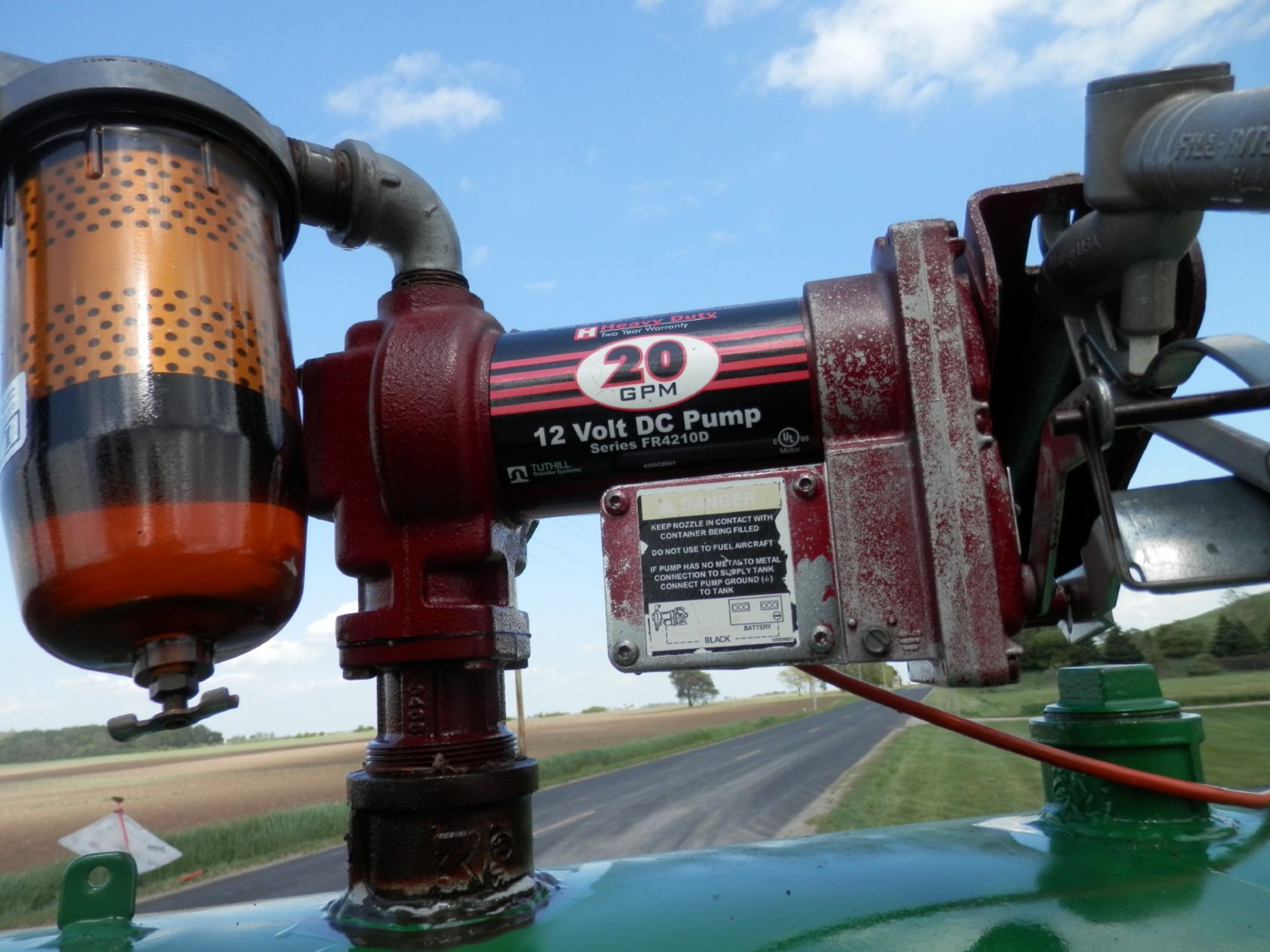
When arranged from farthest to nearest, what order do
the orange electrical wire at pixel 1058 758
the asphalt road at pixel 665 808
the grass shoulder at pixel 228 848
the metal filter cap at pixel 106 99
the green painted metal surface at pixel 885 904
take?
the asphalt road at pixel 665 808 → the grass shoulder at pixel 228 848 → the orange electrical wire at pixel 1058 758 → the metal filter cap at pixel 106 99 → the green painted metal surface at pixel 885 904

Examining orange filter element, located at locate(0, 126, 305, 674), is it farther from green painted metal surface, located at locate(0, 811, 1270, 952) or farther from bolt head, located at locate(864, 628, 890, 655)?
bolt head, located at locate(864, 628, 890, 655)

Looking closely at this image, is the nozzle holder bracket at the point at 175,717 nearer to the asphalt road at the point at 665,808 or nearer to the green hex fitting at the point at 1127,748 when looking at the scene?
the green hex fitting at the point at 1127,748

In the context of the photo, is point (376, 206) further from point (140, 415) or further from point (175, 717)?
point (175, 717)

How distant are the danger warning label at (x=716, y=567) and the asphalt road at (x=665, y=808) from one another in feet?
17.5

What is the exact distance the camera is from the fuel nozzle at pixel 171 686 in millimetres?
1188

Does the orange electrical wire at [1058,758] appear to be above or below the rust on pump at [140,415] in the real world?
below

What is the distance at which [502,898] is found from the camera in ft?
4.21

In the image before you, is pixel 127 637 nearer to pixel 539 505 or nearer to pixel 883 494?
pixel 539 505

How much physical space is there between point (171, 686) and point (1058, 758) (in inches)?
52.7

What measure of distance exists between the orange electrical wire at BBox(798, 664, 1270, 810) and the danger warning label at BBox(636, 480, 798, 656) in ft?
0.71

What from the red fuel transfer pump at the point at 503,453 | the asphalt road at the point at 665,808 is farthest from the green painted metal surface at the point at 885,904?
the asphalt road at the point at 665,808

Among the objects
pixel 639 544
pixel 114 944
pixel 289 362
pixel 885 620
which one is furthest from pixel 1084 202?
pixel 114 944

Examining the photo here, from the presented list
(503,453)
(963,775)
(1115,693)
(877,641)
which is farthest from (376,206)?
(963,775)

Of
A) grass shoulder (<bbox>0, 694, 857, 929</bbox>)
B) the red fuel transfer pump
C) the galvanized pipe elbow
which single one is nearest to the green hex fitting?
the red fuel transfer pump
